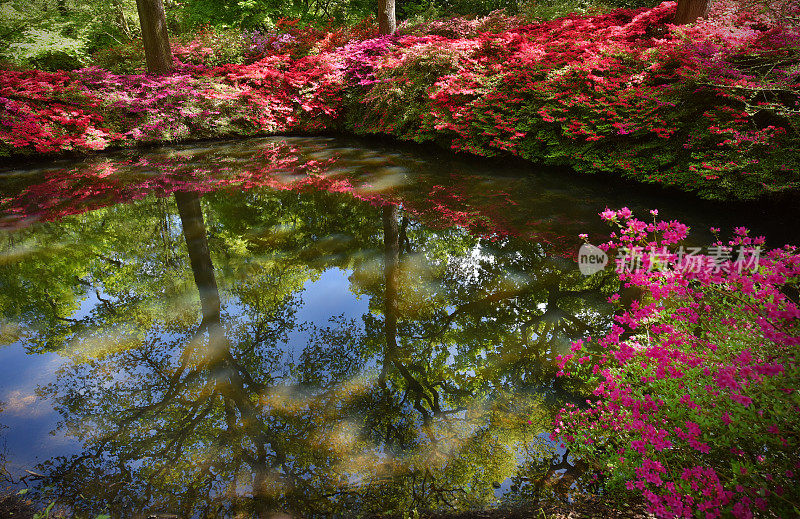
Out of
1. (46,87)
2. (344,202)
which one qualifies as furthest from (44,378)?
(46,87)

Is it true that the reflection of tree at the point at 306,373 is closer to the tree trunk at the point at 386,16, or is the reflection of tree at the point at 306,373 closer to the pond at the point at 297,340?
the pond at the point at 297,340

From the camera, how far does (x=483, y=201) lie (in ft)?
18.9

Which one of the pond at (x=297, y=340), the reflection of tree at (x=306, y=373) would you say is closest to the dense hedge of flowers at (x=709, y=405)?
the pond at (x=297, y=340)

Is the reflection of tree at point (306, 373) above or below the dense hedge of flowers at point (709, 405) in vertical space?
below

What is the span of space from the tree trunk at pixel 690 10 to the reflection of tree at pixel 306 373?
4.96 m

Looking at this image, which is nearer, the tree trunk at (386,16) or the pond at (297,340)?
the pond at (297,340)

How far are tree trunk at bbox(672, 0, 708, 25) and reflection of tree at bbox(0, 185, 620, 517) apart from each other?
16.3 ft

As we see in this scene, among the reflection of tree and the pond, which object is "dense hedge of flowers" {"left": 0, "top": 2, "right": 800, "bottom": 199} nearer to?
the pond

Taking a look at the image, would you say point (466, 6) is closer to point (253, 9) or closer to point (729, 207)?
point (253, 9)

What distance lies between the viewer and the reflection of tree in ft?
6.59

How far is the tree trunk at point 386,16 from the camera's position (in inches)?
410

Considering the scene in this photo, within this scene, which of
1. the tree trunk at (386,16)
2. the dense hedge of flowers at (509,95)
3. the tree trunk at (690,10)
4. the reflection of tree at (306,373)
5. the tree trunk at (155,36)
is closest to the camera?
the reflection of tree at (306,373)

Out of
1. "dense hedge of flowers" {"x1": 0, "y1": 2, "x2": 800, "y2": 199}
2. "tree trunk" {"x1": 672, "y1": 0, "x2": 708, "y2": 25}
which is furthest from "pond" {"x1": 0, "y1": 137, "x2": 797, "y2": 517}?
"tree trunk" {"x1": 672, "y1": 0, "x2": 708, "y2": 25}

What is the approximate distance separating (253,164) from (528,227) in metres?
5.76
